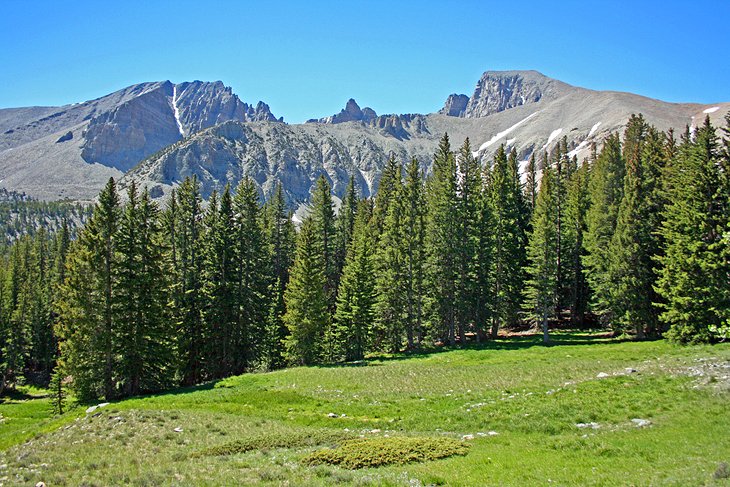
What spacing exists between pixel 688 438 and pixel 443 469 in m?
7.35

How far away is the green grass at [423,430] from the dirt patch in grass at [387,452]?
0.07m

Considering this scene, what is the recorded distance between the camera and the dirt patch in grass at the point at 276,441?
17.4m

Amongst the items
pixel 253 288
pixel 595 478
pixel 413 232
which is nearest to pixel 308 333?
pixel 253 288

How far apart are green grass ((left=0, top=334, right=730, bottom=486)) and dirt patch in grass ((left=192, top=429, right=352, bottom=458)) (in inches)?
3.1

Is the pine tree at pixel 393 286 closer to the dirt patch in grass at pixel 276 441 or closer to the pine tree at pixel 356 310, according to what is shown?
the pine tree at pixel 356 310

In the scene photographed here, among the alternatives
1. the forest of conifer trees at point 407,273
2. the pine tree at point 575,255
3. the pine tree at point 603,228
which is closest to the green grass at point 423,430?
the forest of conifer trees at point 407,273

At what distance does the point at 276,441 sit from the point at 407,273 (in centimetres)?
3347

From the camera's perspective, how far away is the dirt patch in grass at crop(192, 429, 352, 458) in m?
17.4

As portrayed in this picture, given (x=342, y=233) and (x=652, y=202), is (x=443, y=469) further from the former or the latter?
(x=342, y=233)

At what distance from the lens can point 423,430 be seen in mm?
19641

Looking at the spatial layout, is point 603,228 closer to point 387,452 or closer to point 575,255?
point 575,255

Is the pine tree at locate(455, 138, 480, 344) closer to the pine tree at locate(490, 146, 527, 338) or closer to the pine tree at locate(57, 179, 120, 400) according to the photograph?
the pine tree at locate(490, 146, 527, 338)

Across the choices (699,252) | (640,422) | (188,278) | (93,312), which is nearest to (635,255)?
(699,252)

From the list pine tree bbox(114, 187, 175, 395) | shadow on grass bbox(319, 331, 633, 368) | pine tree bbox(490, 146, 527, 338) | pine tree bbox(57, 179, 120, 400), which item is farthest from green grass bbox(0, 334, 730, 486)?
pine tree bbox(490, 146, 527, 338)
